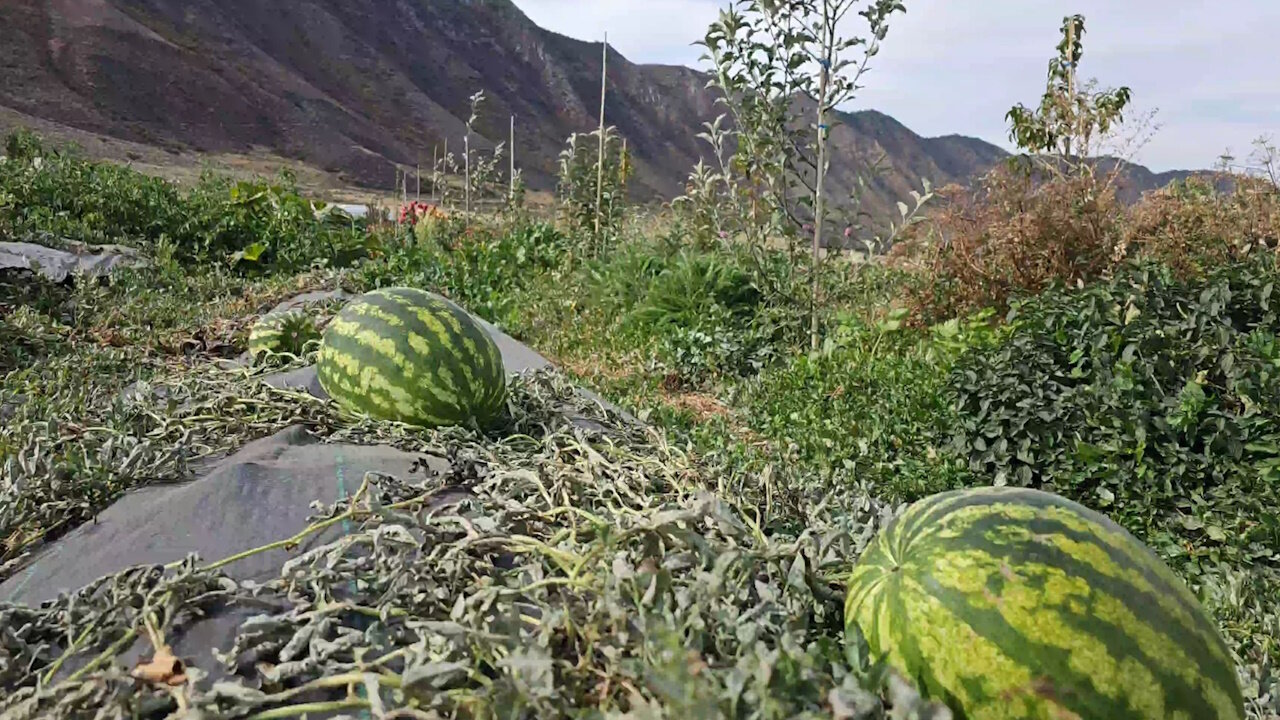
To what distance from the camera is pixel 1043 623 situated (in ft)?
4.31

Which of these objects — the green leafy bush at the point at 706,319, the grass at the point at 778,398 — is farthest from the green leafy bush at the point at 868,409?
the green leafy bush at the point at 706,319

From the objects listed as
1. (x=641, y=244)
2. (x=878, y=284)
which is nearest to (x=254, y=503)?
(x=878, y=284)

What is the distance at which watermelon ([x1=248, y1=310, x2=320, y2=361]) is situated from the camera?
4.22 m

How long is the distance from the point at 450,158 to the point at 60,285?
262 inches

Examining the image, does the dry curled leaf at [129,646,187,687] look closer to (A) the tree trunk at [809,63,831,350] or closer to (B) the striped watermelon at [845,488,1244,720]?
(B) the striped watermelon at [845,488,1244,720]

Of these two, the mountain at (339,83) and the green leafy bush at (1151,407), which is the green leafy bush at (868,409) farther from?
the mountain at (339,83)

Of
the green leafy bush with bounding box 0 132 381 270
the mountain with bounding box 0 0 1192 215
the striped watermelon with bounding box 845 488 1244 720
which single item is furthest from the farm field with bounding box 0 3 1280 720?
the mountain with bounding box 0 0 1192 215

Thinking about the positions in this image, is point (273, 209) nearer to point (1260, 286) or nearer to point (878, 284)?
point (878, 284)

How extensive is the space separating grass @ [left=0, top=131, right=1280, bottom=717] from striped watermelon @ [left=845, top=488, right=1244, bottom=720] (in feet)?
0.52

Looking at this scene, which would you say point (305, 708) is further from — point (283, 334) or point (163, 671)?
point (283, 334)

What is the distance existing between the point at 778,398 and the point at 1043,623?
13.3 feet

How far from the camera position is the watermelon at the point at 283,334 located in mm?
4223

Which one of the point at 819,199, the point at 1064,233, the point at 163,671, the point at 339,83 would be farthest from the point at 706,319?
the point at 339,83

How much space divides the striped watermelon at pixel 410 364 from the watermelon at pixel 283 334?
127cm
